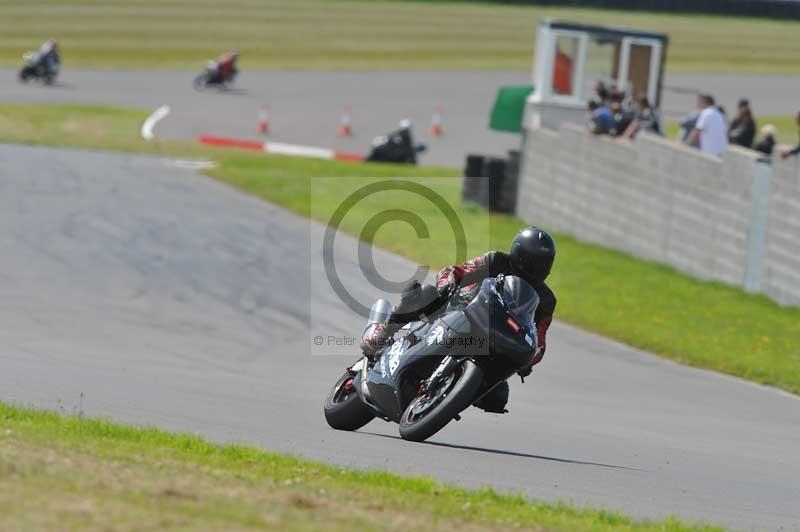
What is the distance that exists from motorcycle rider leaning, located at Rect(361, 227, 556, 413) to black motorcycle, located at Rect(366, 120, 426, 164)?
22.7 metres

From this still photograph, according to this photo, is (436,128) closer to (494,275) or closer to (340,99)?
(340,99)

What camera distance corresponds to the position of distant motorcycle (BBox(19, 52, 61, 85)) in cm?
4200

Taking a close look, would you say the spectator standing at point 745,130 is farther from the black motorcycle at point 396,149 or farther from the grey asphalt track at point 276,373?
the black motorcycle at point 396,149

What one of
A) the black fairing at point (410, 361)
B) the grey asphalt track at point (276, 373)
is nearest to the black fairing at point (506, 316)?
the black fairing at point (410, 361)

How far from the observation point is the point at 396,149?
1265 inches

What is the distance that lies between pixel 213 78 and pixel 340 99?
4.12 meters

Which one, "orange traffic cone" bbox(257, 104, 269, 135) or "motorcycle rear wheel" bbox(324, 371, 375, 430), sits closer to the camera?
"motorcycle rear wheel" bbox(324, 371, 375, 430)

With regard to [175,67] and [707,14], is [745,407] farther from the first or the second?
[707,14]

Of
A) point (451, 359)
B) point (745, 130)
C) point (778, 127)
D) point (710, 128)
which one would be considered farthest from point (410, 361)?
point (778, 127)

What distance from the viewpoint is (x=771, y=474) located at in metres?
9.59

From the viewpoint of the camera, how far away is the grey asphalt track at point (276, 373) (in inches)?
343

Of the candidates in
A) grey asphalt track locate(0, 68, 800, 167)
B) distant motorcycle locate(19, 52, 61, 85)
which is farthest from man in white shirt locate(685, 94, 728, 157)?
distant motorcycle locate(19, 52, 61, 85)

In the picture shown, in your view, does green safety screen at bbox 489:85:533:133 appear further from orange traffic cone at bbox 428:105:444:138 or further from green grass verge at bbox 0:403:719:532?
green grass verge at bbox 0:403:719:532

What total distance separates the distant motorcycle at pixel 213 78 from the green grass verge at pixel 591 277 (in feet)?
36.9
